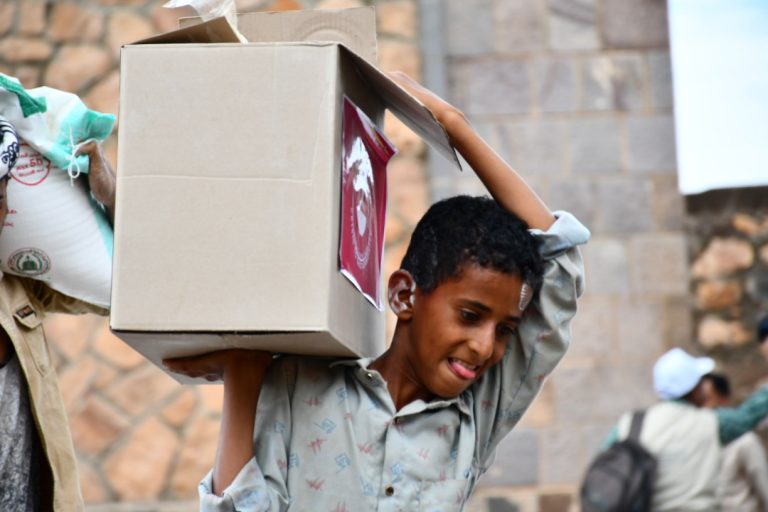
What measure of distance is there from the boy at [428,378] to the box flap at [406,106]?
0.11 ft

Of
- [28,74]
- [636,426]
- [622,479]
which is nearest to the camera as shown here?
[622,479]

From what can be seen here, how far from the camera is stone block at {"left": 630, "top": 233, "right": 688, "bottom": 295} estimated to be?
18.3ft

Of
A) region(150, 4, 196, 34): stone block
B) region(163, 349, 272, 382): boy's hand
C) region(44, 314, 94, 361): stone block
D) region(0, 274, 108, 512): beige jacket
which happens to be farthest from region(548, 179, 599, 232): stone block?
region(163, 349, 272, 382): boy's hand

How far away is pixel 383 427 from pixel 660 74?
12.1ft

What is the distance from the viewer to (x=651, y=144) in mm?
5609

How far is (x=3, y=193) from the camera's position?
2.30 metres

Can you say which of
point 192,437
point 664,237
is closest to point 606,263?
point 664,237

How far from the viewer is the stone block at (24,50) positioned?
18.7 ft

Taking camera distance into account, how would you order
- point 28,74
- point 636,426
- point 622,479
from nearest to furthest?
point 622,479
point 636,426
point 28,74

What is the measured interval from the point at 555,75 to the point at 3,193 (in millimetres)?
3615

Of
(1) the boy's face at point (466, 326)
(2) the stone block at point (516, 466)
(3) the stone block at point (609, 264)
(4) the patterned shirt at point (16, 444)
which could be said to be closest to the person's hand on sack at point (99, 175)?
(4) the patterned shirt at point (16, 444)

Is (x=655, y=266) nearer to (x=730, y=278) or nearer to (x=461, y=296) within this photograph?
(x=730, y=278)

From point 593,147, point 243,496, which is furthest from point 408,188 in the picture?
point 243,496

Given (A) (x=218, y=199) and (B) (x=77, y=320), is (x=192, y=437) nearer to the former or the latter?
(B) (x=77, y=320)
